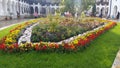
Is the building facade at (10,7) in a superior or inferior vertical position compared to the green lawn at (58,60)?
superior

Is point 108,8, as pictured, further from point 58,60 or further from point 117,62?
point 58,60

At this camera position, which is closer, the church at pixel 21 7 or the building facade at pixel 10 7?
the building facade at pixel 10 7

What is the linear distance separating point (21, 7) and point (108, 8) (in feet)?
60.0

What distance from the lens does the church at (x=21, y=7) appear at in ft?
108

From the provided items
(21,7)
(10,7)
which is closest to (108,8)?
(21,7)

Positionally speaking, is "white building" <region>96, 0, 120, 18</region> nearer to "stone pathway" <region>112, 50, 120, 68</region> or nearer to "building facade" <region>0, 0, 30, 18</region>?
"building facade" <region>0, 0, 30, 18</region>

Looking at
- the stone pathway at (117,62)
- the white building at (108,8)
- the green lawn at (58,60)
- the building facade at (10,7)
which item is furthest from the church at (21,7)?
the white building at (108,8)

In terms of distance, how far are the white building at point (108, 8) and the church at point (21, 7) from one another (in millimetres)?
9256

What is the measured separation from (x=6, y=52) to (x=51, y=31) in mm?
3564

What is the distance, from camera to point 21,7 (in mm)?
44562

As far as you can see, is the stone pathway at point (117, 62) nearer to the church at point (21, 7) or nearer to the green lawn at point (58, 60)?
the green lawn at point (58, 60)

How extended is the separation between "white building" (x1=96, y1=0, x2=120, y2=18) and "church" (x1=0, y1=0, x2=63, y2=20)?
926 centimetres

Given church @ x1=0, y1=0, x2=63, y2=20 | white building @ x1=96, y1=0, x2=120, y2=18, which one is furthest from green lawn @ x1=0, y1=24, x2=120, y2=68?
white building @ x1=96, y1=0, x2=120, y2=18

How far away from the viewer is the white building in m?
40.7
